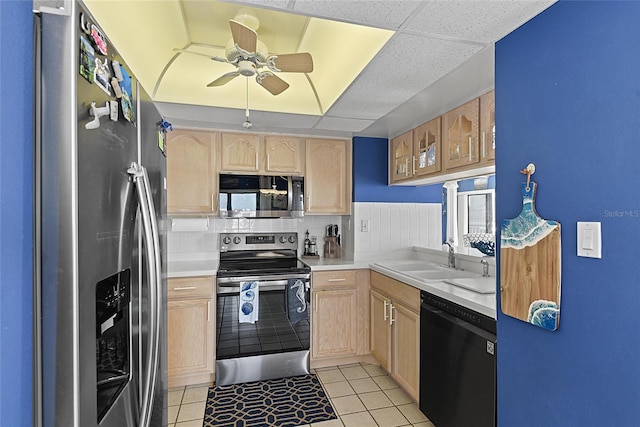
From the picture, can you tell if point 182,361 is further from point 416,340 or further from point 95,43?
point 95,43

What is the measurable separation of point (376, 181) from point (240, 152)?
141 cm

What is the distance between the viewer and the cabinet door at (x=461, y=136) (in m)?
2.16

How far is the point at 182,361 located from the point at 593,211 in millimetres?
2825

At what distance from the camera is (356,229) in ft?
11.1

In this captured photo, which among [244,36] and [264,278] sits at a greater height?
[244,36]

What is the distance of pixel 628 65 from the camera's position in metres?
1.03

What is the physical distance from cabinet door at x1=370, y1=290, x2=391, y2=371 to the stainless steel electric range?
0.60 metres

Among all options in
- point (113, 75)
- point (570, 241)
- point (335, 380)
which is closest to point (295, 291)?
point (335, 380)

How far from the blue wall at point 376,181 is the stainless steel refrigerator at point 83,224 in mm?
2607

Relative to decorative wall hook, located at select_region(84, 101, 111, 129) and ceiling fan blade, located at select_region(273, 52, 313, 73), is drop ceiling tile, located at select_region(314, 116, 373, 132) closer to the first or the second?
ceiling fan blade, located at select_region(273, 52, 313, 73)

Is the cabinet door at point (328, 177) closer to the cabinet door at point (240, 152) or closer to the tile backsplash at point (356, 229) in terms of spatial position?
the tile backsplash at point (356, 229)

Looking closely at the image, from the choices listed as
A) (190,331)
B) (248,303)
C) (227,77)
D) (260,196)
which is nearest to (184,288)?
(190,331)

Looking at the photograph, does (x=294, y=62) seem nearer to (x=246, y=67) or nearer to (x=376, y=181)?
(x=246, y=67)

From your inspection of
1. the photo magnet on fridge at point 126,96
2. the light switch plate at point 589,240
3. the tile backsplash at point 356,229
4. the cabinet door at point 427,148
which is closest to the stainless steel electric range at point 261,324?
the tile backsplash at point 356,229
